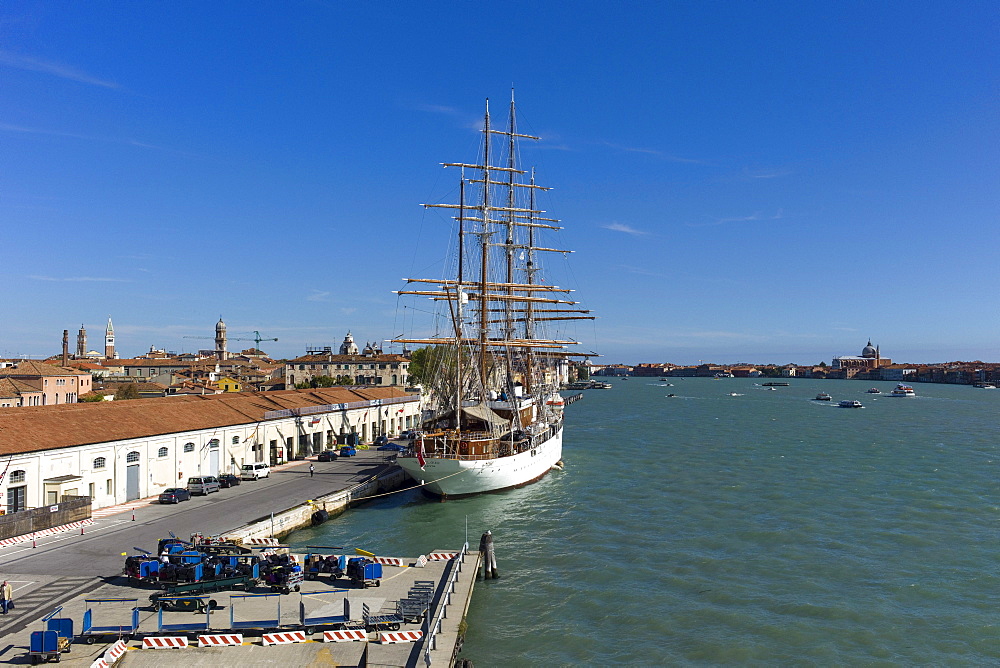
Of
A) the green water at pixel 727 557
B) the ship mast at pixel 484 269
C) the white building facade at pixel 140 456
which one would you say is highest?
the ship mast at pixel 484 269

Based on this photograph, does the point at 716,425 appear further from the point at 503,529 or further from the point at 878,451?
the point at 503,529

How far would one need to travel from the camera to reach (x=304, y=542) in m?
32.1

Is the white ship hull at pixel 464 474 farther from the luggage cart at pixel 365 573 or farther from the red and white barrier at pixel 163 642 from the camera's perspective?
the red and white barrier at pixel 163 642

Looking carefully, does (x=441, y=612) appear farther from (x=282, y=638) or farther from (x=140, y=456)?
(x=140, y=456)

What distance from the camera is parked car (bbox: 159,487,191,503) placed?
120 ft

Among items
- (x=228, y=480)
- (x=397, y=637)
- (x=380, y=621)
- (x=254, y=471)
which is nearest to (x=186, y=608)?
(x=380, y=621)

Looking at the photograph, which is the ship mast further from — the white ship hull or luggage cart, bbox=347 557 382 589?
luggage cart, bbox=347 557 382 589

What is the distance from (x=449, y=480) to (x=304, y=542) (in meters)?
14.0

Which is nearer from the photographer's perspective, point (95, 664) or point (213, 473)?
point (95, 664)

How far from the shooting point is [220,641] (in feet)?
58.9

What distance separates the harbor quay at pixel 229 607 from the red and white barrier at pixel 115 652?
0.06 metres

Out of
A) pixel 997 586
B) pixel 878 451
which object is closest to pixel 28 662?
pixel 997 586

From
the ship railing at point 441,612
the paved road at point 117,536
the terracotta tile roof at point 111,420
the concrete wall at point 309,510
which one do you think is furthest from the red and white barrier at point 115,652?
the terracotta tile roof at point 111,420

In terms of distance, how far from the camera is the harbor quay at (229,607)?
57.5 ft
